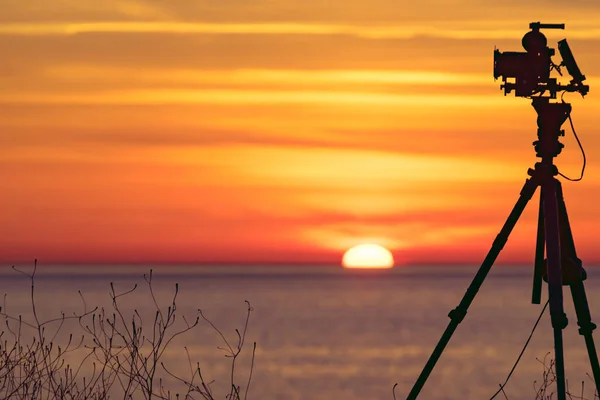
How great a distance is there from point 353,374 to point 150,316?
33043mm

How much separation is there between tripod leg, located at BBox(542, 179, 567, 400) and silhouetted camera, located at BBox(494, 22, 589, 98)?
0.70m

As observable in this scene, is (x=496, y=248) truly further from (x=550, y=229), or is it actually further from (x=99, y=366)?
(x=99, y=366)

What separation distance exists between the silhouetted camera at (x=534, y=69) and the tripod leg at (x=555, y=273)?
70cm

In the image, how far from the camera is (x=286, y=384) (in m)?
24.8

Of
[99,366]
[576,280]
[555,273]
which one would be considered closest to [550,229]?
[555,273]

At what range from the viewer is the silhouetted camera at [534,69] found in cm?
823

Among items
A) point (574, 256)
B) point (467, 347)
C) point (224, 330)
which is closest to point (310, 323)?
point (224, 330)

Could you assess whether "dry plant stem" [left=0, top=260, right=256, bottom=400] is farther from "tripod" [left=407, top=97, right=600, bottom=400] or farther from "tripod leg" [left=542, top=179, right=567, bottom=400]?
"tripod leg" [left=542, top=179, right=567, bottom=400]

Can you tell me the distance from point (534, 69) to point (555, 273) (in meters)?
1.50

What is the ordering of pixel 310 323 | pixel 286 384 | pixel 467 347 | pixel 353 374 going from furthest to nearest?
pixel 310 323
pixel 467 347
pixel 353 374
pixel 286 384

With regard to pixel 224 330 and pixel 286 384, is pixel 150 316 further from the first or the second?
pixel 286 384

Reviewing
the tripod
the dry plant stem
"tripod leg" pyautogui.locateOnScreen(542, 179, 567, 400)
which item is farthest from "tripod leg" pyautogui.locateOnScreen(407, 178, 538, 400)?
the dry plant stem

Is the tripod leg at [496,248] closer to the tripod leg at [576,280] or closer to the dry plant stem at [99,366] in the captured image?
the tripod leg at [576,280]

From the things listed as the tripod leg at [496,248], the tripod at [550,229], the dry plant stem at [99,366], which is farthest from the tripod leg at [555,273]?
the dry plant stem at [99,366]
